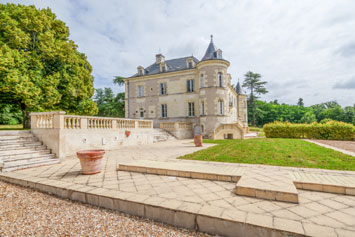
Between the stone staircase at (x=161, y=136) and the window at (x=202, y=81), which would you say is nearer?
the stone staircase at (x=161, y=136)

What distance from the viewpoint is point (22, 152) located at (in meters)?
6.75

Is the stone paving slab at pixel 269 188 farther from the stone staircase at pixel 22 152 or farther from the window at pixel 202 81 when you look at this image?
the window at pixel 202 81

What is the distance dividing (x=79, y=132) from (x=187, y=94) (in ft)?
53.3

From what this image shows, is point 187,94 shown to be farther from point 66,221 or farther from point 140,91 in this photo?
point 66,221

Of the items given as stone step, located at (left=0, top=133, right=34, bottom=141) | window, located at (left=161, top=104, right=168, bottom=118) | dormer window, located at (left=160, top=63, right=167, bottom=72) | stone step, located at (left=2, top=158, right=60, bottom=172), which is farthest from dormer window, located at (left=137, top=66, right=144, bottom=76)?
stone step, located at (left=2, top=158, right=60, bottom=172)

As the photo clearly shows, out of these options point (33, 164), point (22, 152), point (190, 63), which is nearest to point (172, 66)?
point (190, 63)

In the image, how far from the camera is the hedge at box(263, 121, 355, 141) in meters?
13.8

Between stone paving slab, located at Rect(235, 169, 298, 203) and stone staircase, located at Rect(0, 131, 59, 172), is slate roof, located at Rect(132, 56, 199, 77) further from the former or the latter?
stone paving slab, located at Rect(235, 169, 298, 203)

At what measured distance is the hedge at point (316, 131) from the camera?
13836mm

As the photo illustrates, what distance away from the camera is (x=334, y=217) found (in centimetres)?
257

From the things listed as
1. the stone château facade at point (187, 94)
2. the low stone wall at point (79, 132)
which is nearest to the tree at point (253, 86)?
the stone château facade at point (187, 94)

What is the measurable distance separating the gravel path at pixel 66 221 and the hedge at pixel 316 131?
16051 millimetres

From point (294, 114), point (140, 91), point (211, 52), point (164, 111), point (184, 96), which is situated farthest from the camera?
point (294, 114)

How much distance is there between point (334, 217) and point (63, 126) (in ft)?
30.6
